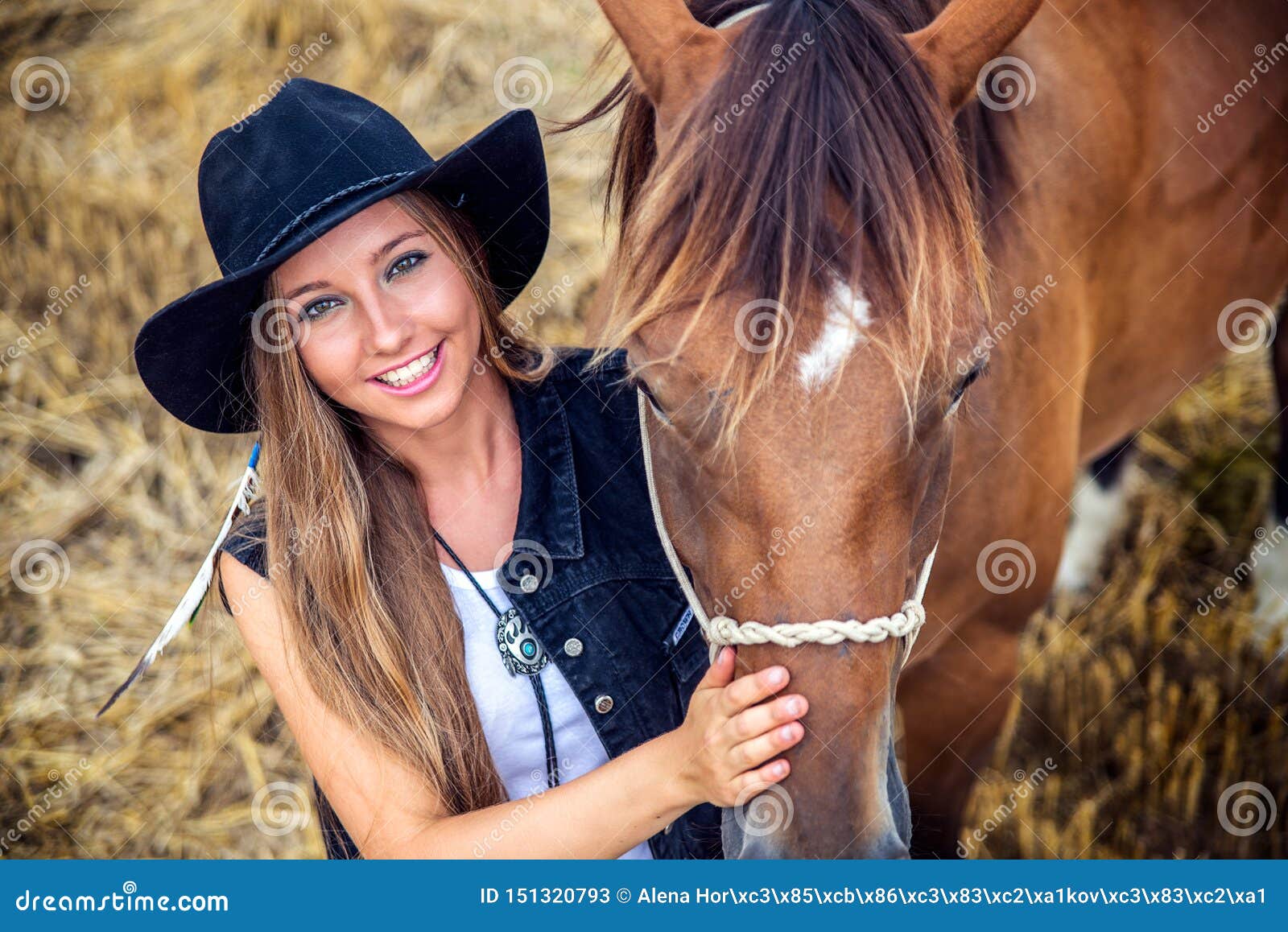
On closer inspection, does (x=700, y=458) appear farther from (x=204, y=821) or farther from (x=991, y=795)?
(x=204, y=821)

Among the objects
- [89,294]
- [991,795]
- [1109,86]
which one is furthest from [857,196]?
[89,294]

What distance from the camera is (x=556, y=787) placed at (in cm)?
122

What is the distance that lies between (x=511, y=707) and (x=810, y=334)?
713 mm

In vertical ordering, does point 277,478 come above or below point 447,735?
above

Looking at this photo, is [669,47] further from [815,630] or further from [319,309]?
[815,630]

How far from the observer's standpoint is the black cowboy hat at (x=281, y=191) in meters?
1.20

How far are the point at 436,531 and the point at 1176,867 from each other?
107 centimetres

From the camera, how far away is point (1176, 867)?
1.37m

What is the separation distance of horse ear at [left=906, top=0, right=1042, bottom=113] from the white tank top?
2.69 ft

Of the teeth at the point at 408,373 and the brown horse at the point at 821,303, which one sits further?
the teeth at the point at 408,373

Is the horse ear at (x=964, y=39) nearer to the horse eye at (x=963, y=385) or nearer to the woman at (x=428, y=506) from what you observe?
the horse eye at (x=963, y=385)

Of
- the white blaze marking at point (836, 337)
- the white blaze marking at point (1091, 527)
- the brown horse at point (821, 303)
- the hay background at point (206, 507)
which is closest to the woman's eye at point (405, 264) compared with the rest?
the brown horse at point (821, 303)

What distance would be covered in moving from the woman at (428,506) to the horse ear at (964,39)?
1.61ft

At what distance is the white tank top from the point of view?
4.65ft
